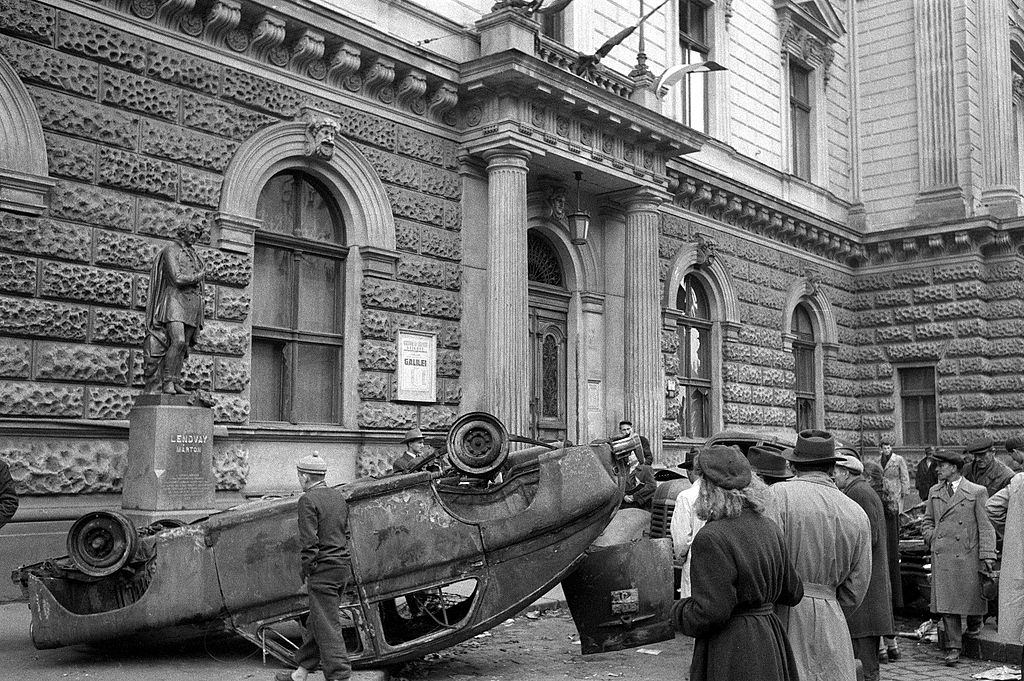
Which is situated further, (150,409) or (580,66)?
(580,66)

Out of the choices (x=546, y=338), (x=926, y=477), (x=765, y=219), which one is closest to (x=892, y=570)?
(x=546, y=338)

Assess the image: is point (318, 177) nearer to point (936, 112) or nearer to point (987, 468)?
point (987, 468)

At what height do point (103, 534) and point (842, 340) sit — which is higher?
point (842, 340)

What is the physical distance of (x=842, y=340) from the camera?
25172mm

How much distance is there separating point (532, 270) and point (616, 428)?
300 centimetres

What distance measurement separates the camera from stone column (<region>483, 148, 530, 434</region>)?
14172 millimetres

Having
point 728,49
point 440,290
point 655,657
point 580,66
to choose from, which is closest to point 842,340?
point 728,49

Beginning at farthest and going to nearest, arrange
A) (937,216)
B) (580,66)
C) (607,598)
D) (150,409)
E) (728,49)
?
(937,216)
(728,49)
(580,66)
(150,409)
(607,598)

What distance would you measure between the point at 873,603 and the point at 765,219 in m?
15.0

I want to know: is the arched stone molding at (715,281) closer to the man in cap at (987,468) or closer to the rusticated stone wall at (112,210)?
the rusticated stone wall at (112,210)

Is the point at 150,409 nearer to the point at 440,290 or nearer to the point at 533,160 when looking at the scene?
the point at 440,290

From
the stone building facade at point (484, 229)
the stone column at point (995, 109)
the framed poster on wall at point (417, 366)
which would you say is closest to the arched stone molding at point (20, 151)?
the stone building facade at point (484, 229)

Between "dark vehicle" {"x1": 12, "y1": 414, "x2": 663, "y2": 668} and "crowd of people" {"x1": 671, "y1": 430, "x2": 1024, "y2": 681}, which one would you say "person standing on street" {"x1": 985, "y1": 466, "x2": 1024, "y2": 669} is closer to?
"crowd of people" {"x1": 671, "y1": 430, "x2": 1024, "y2": 681}

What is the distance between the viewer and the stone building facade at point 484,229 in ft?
34.9
